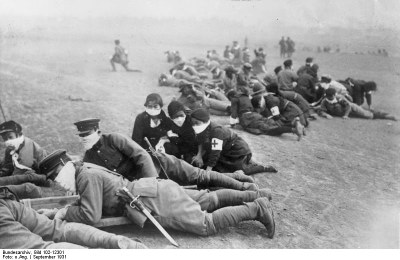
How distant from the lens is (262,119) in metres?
6.82

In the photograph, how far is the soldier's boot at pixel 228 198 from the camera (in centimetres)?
363

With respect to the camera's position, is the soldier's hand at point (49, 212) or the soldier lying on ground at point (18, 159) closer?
the soldier's hand at point (49, 212)

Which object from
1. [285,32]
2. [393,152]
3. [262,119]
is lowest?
[393,152]

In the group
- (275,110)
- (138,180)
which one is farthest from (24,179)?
(275,110)

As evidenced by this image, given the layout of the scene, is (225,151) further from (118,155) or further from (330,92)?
(330,92)

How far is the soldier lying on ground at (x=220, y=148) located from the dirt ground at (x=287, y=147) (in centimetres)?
25

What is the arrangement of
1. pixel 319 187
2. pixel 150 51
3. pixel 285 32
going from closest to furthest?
pixel 319 187
pixel 150 51
pixel 285 32

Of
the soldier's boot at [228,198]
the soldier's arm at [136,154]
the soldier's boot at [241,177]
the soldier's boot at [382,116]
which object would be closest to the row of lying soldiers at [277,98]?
the soldier's boot at [382,116]

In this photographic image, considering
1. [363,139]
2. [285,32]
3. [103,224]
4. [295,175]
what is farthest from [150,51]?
[103,224]

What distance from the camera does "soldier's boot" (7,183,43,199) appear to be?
4.01 m

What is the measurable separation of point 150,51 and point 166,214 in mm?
16920

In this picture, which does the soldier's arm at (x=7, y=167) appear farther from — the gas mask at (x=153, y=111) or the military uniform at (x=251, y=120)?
the military uniform at (x=251, y=120)

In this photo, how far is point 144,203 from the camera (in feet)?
11.0

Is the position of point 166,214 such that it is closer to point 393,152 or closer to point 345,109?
point 393,152
